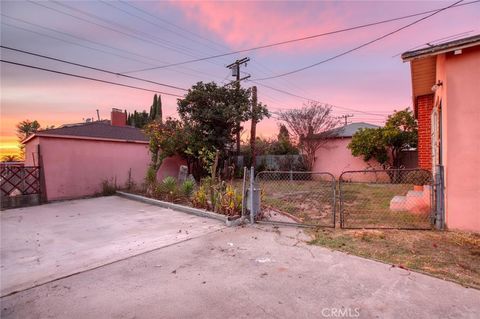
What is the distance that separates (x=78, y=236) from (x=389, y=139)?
14.5m

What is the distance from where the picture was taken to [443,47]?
5.16 meters

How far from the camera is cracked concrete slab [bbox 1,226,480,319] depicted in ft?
9.12

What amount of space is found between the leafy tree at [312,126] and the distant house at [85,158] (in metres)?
8.66

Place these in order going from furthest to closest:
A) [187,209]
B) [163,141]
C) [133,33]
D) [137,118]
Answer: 1. [137,118]
2. [163,141]
3. [133,33]
4. [187,209]

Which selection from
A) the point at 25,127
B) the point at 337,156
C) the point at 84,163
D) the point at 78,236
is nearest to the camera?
the point at 78,236

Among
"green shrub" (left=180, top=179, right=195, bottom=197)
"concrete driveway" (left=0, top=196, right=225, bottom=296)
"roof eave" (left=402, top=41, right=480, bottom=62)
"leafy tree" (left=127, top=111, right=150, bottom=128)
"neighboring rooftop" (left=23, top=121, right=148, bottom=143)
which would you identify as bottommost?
"concrete driveway" (left=0, top=196, right=225, bottom=296)

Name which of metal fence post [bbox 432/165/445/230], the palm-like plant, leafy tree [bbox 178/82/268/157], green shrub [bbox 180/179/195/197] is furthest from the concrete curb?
the palm-like plant

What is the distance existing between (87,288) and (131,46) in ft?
35.3

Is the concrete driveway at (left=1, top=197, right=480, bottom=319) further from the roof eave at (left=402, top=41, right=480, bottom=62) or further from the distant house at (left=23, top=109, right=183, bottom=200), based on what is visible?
the distant house at (left=23, top=109, right=183, bottom=200)

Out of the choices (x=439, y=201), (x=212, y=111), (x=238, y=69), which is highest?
(x=238, y=69)

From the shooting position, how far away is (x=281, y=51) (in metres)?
12.1

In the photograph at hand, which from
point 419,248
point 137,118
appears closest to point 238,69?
point 419,248

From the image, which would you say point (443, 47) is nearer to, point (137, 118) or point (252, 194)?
point (252, 194)

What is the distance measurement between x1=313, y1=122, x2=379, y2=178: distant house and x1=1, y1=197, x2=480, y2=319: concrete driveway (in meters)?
13.8
